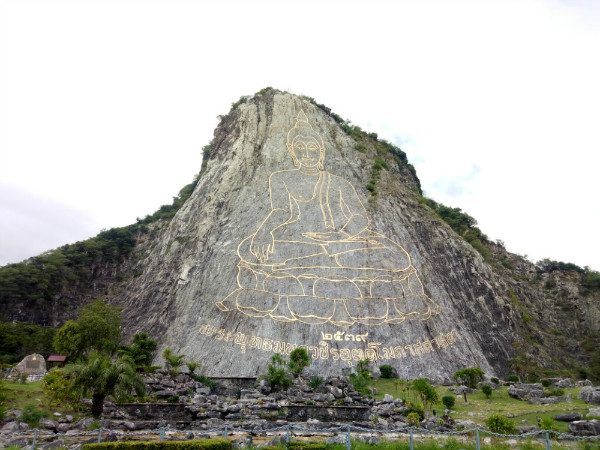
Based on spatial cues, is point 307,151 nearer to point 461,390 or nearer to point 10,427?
point 461,390

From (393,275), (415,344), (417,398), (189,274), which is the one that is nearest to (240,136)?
(189,274)

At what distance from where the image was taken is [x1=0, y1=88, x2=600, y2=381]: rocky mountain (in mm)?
24938

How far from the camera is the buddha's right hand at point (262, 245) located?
2833 centimetres

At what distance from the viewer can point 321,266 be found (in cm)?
2811

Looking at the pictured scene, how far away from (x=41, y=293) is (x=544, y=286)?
4474 centimetres

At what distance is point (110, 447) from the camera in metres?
8.82

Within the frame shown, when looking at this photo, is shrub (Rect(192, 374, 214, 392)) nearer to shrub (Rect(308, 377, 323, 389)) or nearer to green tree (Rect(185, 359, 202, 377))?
green tree (Rect(185, 359, 202, 377))

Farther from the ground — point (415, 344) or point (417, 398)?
point (415, 344)

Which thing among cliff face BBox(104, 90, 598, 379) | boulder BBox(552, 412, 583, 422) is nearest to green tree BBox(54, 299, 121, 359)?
cliff face BBox(104, 90, 598, 379)

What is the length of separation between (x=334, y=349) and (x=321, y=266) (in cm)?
577

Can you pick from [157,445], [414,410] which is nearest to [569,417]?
[414,410]

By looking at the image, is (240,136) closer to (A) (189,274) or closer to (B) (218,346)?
(A) (189,274)

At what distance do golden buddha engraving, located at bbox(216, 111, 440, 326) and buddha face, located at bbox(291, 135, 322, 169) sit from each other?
54.7 inches

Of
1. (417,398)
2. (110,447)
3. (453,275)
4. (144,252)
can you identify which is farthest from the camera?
(144,252)
